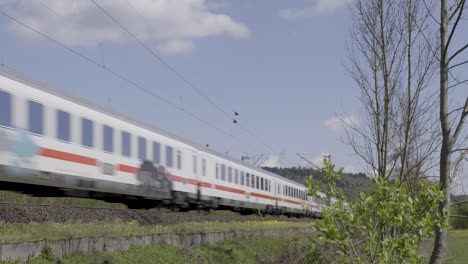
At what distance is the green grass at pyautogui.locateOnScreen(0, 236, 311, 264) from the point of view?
360 inches

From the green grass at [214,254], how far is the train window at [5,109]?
12.2 feet

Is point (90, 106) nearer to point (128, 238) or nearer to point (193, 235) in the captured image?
point (193, 235)

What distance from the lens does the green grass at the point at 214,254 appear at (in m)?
9.16

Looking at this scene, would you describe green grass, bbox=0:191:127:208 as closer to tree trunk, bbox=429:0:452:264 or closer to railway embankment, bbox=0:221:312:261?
railway embankment, bbox=0:221:312:261

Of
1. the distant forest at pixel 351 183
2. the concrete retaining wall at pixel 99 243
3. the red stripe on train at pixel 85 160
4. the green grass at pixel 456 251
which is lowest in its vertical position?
the green grass at pixel 456 251

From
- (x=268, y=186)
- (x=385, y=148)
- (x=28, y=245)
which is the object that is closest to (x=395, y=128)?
(x=385, y=148)

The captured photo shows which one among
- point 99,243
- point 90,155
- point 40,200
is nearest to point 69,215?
point 90,155

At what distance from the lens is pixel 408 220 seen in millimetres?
6781

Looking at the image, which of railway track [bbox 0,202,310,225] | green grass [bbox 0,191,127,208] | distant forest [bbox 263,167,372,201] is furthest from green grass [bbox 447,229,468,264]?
green grass [bbox 0,191,127,208]

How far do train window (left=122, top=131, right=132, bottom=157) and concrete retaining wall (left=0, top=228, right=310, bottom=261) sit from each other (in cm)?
379

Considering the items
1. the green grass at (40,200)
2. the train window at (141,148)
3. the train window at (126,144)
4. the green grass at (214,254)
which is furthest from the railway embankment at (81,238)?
the green grass at (40,200)

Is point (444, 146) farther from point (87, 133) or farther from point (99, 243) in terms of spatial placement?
point (87, 133)

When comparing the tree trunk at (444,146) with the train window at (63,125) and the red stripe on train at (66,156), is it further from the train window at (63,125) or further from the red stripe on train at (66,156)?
the train window at (63,125)

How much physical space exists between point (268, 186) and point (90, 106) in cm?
2468
